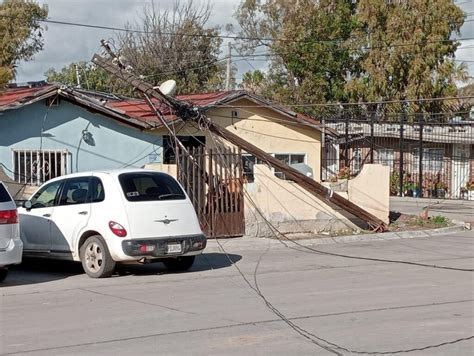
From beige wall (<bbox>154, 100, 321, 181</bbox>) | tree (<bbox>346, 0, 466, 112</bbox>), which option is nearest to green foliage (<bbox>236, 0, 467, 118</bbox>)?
tree (<bbox>346, 0, 466, 112</bbox>)

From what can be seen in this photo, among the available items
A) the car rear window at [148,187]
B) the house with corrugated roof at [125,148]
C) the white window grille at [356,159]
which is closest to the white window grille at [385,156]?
the white window grille at [356,159]

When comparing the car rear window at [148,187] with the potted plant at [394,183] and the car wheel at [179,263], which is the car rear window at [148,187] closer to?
the car wheel at [179,263]

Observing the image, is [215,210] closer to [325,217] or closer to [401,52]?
[325,217]

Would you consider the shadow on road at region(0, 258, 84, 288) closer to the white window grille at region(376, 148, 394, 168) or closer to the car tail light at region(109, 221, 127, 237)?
the car tail light at region(109, 221, 127, 237)

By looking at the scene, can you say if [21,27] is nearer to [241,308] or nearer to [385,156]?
[385,156]

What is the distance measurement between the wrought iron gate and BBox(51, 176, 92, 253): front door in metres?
5.60

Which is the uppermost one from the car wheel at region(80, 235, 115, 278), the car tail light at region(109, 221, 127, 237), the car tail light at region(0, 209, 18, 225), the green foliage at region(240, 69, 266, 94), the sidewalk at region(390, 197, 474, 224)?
the green foliage at region(240, 69, 266, 94)

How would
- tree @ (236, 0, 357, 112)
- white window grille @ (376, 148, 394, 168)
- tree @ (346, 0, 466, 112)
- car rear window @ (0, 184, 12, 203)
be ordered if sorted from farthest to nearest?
tree @ (236, 0, 357, 112)
tree @ (346, 0, 466, 112)
white window grille @ (376, 148, 394, 168)
car rear window @ (0, 184, 12, 203)

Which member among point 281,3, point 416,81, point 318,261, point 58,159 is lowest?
point 318,261

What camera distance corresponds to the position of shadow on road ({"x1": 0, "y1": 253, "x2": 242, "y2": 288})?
46.0 feet

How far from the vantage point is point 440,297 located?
459 inches

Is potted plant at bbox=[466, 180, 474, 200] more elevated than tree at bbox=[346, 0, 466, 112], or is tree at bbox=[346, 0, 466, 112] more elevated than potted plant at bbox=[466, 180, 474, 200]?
tree at bbox=[346, 0, 466, 112]

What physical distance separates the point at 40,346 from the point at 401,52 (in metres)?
40.6

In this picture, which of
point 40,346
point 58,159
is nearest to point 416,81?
point 58,159
